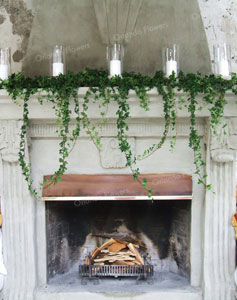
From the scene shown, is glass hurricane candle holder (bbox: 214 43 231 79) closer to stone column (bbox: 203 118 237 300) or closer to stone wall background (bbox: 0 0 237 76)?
stone wall background (bbox: 0 0 237 76)

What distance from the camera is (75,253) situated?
3.49 m

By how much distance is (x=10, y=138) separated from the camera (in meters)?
2.90

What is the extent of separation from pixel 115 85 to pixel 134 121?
39 centimetres

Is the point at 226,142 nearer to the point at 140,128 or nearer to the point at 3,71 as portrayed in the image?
the point at 140,128

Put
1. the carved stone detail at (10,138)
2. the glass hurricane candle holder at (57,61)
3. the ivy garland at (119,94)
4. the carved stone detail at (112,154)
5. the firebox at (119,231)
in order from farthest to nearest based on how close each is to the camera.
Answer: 1. the firebox at (119,231)
2. the carved stone detail at (112,154)
3. the carved stone detail at (10,138)
4. the glass hurricane candle holder at (57,61)
5. the ivy garland at (119,94)

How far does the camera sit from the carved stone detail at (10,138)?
2.89m

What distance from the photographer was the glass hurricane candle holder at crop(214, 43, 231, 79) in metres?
2.70

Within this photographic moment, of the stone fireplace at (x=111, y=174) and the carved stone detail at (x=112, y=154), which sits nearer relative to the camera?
the stone fireplace at (x=111, y=174)

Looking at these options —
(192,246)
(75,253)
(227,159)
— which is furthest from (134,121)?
(75,253)

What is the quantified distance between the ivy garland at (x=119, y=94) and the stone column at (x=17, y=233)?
0.76ft

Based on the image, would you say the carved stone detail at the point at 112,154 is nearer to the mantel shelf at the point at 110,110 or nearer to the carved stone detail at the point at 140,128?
the carved stone detail at the point at 140,128

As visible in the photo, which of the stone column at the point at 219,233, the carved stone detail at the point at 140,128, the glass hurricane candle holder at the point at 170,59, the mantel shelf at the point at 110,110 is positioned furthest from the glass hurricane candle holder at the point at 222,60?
the stone column at the point at 219,233

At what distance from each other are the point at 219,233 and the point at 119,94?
1441mm

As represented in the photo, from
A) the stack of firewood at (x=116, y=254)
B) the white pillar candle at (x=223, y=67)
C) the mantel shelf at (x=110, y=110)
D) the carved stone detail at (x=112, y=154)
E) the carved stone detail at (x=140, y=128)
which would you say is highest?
the white pillar candle at (x=223, y=67)
